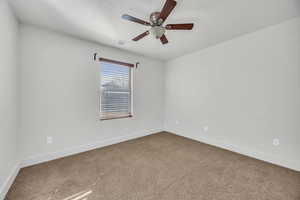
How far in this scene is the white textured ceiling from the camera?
5.62 ft

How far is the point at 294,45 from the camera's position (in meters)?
2.07

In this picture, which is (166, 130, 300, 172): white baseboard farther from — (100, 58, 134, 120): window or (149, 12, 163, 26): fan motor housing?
(149, 12, 163, 26): fan motor housing

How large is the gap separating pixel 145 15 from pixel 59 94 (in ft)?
6.96

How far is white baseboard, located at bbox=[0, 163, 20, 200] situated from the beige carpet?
2.4 inches

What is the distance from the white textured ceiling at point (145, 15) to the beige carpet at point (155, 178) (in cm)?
242

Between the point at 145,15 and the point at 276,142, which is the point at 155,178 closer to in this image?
the point at 276,142

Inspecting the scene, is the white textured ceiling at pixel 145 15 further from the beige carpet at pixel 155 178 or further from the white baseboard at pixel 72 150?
the beige carpet at pixel 155 178

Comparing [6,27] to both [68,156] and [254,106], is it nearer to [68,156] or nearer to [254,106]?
[68,156]

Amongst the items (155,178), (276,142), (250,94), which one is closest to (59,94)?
(155,178)

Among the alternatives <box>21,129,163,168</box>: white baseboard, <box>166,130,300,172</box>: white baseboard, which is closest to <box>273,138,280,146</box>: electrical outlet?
<box>166,130,300,172</box>: white baseboard

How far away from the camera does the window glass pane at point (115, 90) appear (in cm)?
308

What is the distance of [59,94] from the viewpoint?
7.98 feet

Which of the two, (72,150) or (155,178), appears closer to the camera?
(155,178)

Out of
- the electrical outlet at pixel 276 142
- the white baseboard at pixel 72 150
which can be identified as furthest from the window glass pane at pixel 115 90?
the electrical outlet at pixel 276 142
